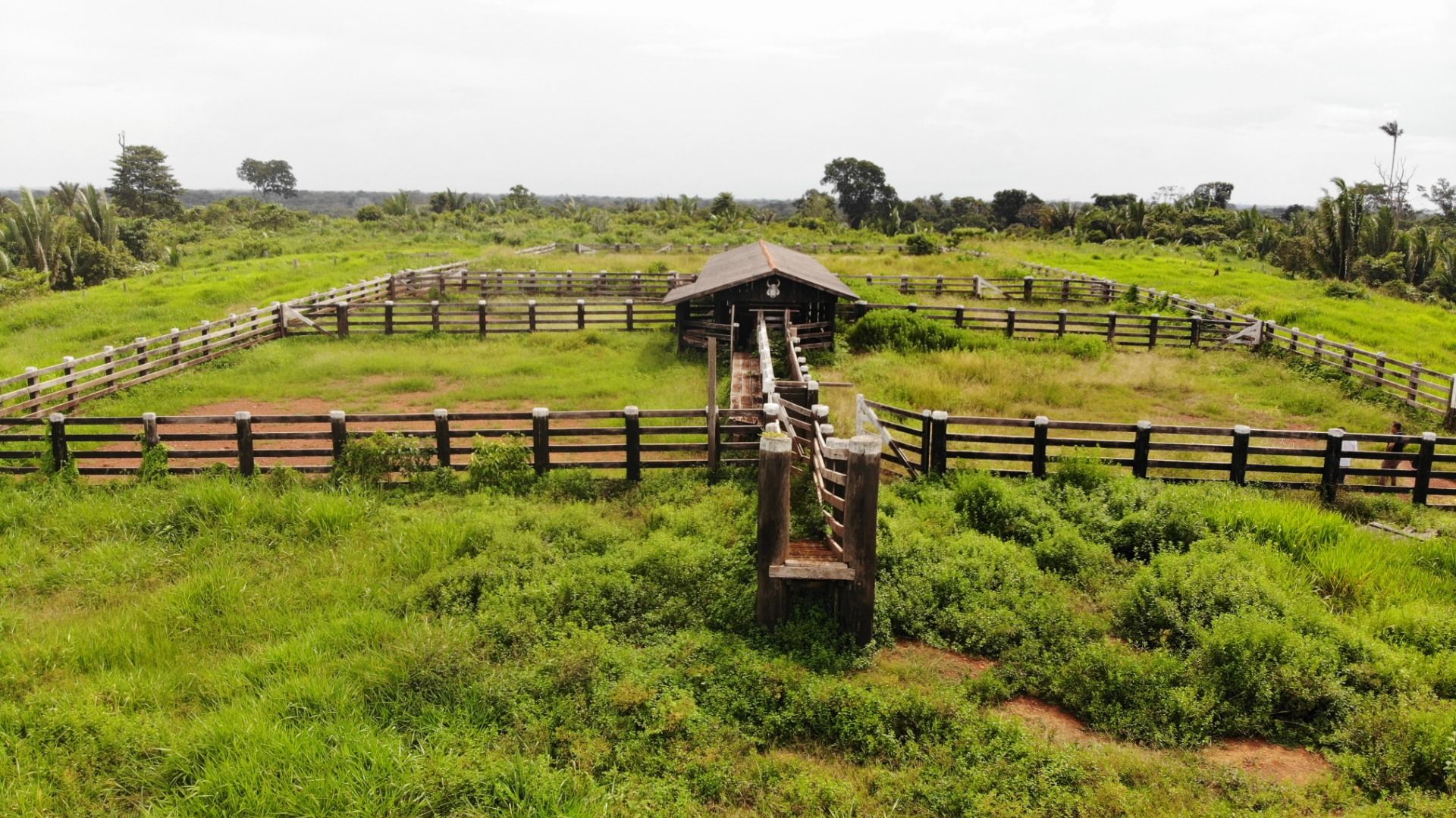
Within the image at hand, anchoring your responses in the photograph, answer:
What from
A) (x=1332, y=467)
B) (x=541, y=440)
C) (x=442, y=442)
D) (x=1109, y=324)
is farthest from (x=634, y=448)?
(x=1109, y=324)

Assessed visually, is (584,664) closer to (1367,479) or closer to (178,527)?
(178,527)

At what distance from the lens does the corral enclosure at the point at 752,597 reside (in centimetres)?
579

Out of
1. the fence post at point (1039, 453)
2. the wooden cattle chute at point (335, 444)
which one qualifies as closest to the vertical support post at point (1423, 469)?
the fence post at point (1039, 453)

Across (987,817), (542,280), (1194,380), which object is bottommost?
(987,817)

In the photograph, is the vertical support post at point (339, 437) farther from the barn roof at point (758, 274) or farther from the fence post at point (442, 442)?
the barn roof at point (758, 274)

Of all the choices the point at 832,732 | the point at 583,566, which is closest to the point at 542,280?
the point at 583,566

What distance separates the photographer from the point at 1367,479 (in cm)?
1272

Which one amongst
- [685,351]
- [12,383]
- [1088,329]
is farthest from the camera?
[1088,329]

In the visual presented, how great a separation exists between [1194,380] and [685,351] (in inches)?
498

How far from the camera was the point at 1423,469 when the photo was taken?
1092 cm

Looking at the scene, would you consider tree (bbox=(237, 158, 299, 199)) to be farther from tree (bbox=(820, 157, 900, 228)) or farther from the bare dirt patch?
the bare dirt patch

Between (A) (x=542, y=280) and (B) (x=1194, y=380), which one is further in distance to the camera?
(A) (x=542, y=280)

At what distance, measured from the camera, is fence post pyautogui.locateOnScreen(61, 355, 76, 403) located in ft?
48.4

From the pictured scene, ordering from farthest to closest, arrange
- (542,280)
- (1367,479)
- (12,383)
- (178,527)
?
(542,280)
(12,383)
(1367,479)
(178,527)
